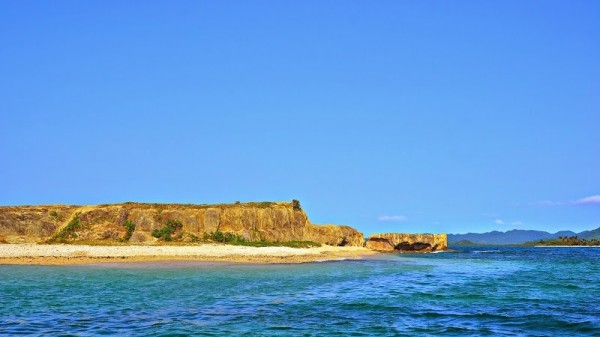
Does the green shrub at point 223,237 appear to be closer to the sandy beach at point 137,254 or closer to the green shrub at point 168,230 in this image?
the green shrub at point 168,230

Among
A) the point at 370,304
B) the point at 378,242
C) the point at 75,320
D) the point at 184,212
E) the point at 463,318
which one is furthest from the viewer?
the point at 378,242

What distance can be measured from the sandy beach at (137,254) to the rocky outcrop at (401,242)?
152 ft

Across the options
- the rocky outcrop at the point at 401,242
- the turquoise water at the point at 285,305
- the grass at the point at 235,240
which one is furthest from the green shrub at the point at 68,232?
the rocky outcrop at the point at 401,242

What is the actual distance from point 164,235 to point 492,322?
5982cm

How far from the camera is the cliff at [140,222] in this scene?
73.2 metres

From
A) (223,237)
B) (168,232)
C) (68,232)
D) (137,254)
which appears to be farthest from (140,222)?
(137,254)

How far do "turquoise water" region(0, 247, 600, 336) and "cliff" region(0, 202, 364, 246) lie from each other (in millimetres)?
34582

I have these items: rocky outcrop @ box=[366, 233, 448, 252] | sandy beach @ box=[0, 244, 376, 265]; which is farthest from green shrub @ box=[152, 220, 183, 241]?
rocky outcrop @ box=[366, 233, 448, 252]

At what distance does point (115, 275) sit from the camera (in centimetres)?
3841

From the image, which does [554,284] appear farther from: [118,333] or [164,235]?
[164,235]

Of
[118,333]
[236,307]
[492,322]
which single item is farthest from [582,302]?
[118,333]

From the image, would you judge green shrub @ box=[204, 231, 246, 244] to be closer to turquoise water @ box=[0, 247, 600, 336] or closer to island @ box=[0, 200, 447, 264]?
island @ box=[0, 200, 447, 264]

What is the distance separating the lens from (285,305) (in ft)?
80.8

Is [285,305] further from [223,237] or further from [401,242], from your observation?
[401,242]
